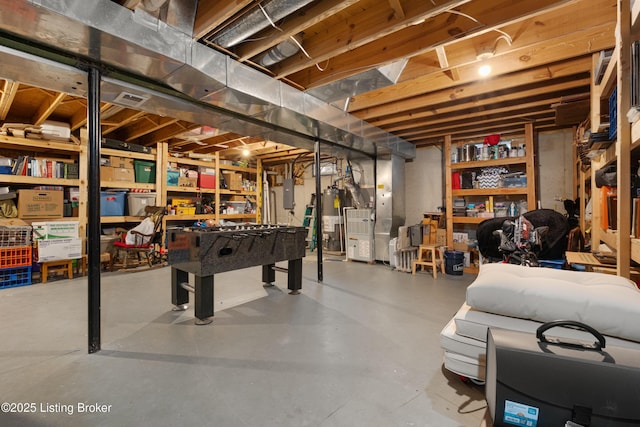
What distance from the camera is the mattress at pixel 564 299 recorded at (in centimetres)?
127

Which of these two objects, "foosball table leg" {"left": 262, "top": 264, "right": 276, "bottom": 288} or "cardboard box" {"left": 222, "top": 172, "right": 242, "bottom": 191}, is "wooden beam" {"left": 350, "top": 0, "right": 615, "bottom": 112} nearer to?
"foosball table leg" {"left": 262, "top": 264, "right": 276, "bottom": 288}

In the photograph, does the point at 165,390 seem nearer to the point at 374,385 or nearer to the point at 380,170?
the point at 374,385

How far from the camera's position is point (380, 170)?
5.80 meters

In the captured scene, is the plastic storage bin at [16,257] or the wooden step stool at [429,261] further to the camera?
the wooden step stool at [429,261]

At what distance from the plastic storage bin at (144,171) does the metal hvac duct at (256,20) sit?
453 centimetres

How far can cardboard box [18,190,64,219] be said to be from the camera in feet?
14.2

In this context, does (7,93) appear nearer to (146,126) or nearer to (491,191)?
(146,126)

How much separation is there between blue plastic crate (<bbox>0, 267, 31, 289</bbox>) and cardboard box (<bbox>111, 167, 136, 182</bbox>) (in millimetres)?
2037

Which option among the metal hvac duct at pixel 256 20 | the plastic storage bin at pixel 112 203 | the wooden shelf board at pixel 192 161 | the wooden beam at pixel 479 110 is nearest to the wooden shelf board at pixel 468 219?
the wooden beam at pixel 479 110

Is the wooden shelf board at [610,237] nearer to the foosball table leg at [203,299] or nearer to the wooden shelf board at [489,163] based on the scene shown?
the wooden shelf board at [489,163]

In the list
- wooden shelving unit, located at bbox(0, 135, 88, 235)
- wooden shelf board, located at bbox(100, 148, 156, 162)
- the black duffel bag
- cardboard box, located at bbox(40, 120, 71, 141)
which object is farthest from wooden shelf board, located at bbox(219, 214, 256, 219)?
the black duffel bag

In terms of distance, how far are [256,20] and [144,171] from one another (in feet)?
16.4

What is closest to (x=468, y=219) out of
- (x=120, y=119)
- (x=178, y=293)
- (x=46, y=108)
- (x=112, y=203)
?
(x=178, y=293)

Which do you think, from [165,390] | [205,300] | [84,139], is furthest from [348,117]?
[84,139]
